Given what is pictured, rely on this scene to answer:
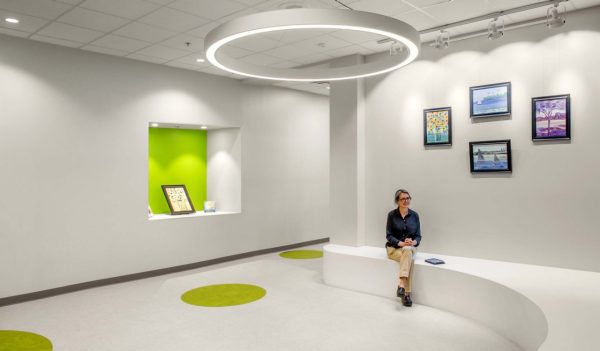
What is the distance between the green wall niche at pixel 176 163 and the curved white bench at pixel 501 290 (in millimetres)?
3495

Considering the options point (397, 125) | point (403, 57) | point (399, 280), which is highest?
point (403, 57)

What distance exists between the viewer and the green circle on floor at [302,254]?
8406mm

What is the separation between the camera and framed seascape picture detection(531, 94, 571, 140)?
4.91 m

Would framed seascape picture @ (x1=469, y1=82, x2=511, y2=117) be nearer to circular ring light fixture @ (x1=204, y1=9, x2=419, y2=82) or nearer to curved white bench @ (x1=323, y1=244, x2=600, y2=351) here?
circular ring light fixture @ (x1=204, y1=9, x2=419, y2=82)

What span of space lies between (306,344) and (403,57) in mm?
3338

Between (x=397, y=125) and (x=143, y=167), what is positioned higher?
(x=397, y=125)

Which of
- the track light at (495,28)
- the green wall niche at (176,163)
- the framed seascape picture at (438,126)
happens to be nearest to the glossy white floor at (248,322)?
the green wall niche at (176,163)

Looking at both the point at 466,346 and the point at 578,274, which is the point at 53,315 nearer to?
the point at 466,346

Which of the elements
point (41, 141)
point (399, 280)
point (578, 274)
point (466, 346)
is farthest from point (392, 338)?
point (41, 141)

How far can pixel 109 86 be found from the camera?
21.4 feet

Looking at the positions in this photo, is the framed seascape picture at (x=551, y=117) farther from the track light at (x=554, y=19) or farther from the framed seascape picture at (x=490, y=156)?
the track light at (x=554, y=19)

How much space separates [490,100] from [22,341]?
615cm

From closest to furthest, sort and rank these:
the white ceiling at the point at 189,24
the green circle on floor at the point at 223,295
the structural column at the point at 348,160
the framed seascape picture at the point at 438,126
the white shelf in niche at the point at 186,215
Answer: the white ceiling at the point at 189,24
the green circle on floor at the point at 223,295
the framed seascape picture at the point at 438,126
the structural column at the point at 348,160
the white shelf in niche at the point at 186,215

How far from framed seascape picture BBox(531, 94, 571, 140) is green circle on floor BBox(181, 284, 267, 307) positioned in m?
4.19
